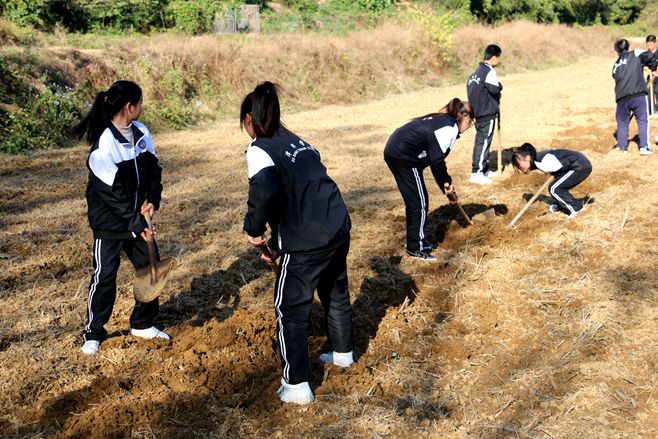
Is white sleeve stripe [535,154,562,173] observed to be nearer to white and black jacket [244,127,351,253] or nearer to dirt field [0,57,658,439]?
dirt field [0,57,658,439]

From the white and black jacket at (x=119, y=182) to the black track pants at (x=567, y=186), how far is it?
4421mm

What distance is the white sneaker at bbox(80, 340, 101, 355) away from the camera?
13.1ft

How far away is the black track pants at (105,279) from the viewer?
12.6 feet

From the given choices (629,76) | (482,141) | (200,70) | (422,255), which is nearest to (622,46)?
(629,76)

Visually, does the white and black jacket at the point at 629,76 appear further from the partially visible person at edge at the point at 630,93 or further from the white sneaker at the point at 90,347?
the white sneaker at the point at 90,347

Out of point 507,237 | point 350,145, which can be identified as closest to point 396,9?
point 350,145

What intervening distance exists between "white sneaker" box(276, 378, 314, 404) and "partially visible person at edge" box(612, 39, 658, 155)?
307 inches

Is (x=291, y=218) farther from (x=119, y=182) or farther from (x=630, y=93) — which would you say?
(x=630, y=93)

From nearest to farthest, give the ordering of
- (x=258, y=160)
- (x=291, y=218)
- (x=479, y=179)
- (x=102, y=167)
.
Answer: (x=258, y=160) < (x=291, y=218) < (x=102, y=167) < (x=479, y=179)

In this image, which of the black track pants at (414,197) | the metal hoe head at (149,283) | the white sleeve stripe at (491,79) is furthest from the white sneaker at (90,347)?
the white sleeve stripe at (491,79)

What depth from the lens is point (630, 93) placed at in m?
8.84

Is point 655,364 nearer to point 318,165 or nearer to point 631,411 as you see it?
point 631,411

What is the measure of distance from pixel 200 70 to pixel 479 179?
30.2 feet

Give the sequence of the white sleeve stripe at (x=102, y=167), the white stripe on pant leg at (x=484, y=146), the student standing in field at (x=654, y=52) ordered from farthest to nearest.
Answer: the student standing in field at (x=654, y=52) < the white stripe on pant leg at (x=484, y=146) < the white sleeve stripe at (x=102, y=167)
